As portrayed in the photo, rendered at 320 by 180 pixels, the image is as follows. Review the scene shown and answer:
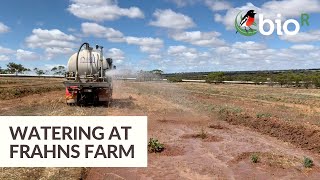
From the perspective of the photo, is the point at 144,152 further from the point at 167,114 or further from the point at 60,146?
the point at 167,114

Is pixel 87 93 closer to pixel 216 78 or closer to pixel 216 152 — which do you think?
pixel 216 152

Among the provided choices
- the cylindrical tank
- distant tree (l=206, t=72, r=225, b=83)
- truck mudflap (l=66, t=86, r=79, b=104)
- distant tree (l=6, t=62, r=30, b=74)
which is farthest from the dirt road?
distant tree (l=6, t=62, r=30, b=74)

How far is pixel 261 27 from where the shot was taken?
2180cm

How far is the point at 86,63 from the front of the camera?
2370cm

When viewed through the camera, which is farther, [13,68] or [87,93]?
[13,68]

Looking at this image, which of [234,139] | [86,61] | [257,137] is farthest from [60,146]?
[86,61]

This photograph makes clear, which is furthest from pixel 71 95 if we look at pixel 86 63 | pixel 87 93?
pixel 86 63

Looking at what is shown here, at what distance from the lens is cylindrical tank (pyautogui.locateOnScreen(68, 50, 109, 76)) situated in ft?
77.7

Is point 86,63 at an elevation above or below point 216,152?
above

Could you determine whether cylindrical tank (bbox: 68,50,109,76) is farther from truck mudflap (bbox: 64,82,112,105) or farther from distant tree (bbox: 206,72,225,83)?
distant tree (bbox: 206,72,225,83)

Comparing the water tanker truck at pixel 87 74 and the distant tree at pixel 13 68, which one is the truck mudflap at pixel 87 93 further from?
the distant tree at pixel 13 68

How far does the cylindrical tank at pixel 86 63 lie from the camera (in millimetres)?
23688

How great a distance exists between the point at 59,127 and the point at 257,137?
8869mm

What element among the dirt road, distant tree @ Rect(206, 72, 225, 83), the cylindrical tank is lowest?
the dirt road
